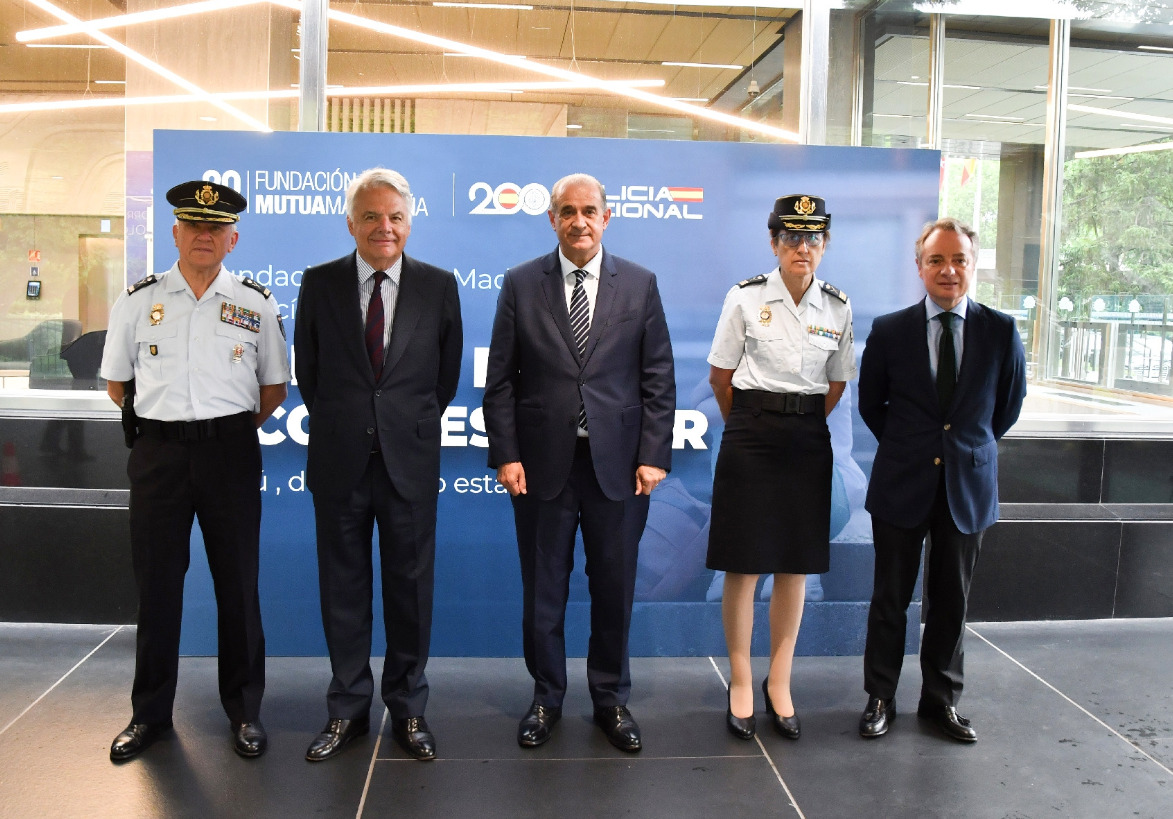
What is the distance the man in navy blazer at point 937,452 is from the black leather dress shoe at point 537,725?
3.53 feet

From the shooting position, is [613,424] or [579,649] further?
[579,649]

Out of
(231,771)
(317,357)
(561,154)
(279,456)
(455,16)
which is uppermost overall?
(455,16)

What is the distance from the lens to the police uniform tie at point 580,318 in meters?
3.19

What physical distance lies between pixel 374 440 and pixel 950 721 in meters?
2.20

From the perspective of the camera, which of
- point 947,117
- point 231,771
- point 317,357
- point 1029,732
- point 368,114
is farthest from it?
point 947,117

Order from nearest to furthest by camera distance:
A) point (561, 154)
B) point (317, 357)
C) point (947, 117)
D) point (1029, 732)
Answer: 1. point (317, 357)
2. point (1029, 732)
3. point (561, 154)
4. point (947, 117)

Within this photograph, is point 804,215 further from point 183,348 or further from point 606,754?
point 183,348

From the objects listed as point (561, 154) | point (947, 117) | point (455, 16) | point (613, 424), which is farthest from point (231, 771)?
point (947, 117)

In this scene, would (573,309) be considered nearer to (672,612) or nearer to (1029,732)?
(672,612)

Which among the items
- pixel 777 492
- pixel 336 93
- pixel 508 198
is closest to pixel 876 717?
pixel 777 492

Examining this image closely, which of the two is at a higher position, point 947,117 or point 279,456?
point 947,117

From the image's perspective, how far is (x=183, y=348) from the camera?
3055 mm

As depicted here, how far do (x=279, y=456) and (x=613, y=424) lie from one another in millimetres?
1536

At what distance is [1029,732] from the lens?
11.3 ft
